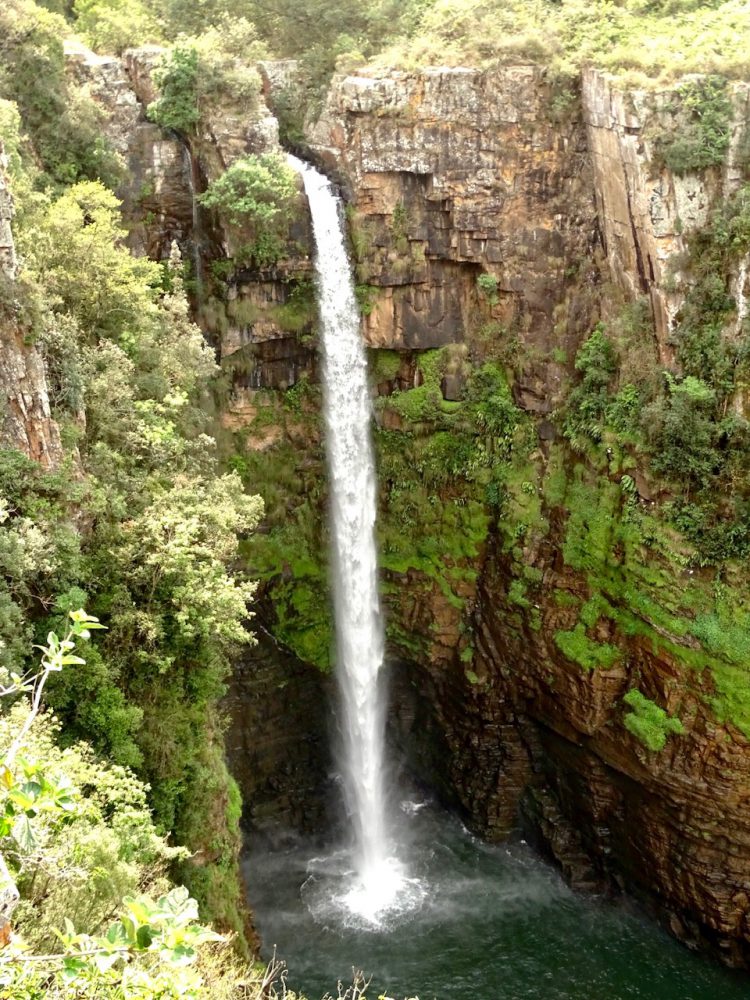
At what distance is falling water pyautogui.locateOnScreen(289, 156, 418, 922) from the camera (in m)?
20.5

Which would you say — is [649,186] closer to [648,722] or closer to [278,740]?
[648,722]

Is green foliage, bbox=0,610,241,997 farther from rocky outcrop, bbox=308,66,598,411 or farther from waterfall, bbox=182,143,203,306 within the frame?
rocky outcrop, bbox=308,66,598,411

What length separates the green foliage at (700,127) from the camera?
52.4 ft

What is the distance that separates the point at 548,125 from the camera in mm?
18750

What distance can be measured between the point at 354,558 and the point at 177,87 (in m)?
11.1

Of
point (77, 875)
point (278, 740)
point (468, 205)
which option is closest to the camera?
point (77, 875)

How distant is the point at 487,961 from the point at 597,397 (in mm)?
11545

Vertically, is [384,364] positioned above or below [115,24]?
below

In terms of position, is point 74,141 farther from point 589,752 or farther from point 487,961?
point 487,961

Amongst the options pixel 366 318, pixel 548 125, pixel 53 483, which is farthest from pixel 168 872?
pixel 548 125

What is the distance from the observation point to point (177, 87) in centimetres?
1838

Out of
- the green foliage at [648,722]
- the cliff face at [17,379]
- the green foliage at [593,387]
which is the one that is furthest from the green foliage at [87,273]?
the green foliage at [648,722]

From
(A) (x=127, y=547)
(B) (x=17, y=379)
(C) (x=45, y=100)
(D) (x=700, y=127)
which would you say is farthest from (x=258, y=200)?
(A) (x=127, y=547)

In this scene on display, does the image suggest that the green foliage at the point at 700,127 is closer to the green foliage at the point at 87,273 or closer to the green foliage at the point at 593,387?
the green foliage at the point at 593,387
